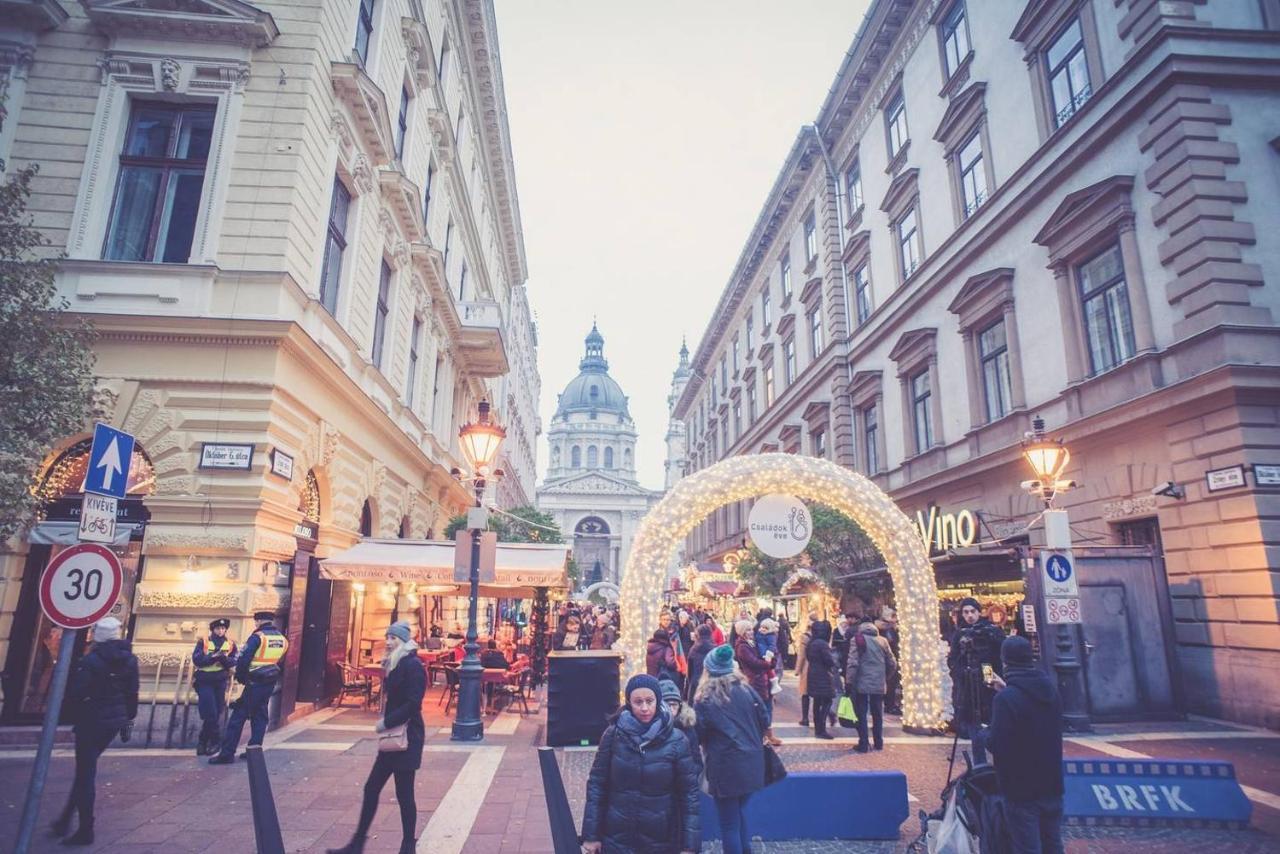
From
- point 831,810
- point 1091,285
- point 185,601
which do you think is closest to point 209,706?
point 185,601

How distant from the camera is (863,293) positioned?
83.3ft

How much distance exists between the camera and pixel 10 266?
8.42m

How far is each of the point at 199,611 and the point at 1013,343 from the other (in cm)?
1651

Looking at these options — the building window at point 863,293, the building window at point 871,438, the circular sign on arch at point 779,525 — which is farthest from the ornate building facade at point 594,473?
the circular sign on arch at point 779,525

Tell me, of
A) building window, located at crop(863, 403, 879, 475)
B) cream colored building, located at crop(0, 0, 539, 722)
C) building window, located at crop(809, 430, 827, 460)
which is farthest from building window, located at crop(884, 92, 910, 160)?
cream colored building, located at crop(0, 0, 539, 722)

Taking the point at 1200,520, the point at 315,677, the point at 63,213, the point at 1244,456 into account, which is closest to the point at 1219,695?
the point at 1200,520

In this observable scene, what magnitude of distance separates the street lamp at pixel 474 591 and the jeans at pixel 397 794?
4542mm

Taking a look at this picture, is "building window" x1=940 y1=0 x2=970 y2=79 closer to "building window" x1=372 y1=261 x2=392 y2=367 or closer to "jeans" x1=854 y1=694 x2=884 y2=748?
"building window" x1=372 y1=261 x2=392 y2=367

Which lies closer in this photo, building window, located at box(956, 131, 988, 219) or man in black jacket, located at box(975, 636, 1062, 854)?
man in black jacket, located at box(975, 636, 1062, 854)

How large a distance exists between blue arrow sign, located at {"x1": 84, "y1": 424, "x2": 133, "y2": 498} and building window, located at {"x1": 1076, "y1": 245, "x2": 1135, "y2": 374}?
1481cm

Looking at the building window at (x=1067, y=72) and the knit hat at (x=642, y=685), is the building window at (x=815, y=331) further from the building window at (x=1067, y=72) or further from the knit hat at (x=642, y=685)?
the knit hat at (x=642, y=685)

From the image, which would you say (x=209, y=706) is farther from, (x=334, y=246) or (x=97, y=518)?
(x=334, y=246)

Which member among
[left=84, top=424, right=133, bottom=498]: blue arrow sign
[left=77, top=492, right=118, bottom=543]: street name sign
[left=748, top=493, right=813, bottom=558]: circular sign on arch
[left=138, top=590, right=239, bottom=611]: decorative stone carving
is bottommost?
[left=138, top=590, right=239, bottom=611]: decorative stone carving

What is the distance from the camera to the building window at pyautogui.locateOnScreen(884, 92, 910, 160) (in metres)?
22.7
